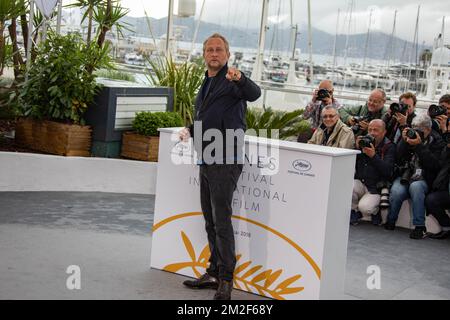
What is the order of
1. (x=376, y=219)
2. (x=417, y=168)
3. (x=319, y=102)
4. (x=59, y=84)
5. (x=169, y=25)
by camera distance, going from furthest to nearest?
(x=169, y=25), (x=59, y=84), (x=319, y=102), (x=376, y=219), (x=417, y=168)

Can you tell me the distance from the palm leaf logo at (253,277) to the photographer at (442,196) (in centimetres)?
285

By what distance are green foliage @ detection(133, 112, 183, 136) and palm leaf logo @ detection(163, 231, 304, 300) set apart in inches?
140

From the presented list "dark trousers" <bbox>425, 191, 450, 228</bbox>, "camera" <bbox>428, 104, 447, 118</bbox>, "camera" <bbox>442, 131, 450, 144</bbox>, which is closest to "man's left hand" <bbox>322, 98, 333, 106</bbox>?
"camera" <bbox>428, 104, 447, 118</bbox>

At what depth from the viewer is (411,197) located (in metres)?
7.02

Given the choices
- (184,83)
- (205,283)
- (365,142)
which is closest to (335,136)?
(365,142)

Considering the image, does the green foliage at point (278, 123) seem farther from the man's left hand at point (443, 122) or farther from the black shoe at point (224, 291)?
the black shoe at point (224, 291)

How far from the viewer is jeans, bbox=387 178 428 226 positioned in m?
6.88

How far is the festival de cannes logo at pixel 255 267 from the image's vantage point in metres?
4.40

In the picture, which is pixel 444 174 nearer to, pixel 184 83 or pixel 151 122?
pixel 151 122

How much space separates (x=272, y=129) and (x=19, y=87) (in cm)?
295

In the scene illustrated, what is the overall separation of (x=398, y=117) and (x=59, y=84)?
3595mm

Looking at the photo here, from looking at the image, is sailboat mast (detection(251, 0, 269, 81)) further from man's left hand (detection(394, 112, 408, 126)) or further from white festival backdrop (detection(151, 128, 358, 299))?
white festival backdrop (detection(151, 128, 358, 299))

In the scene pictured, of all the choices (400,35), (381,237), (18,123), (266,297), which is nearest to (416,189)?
(381,237)
